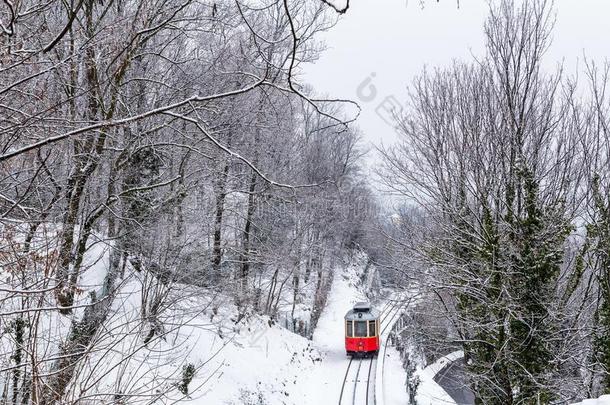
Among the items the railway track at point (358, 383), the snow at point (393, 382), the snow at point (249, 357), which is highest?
the snow at point (249, 357)

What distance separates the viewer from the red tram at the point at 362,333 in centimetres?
2020

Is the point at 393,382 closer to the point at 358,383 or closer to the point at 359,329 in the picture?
the point at 358,383

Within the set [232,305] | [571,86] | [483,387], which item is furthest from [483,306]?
[232,305]

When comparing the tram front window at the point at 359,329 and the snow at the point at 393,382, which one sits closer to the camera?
the snow at the point at 393,382

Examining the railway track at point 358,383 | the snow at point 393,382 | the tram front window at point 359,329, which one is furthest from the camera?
the tram front window at point 359,329

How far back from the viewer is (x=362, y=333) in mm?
20406

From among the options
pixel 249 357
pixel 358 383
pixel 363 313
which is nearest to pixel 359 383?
pixel 358 383

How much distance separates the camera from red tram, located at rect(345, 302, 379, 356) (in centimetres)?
2020

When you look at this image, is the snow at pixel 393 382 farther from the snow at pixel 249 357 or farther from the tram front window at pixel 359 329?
the tram front window at pixel 359 329

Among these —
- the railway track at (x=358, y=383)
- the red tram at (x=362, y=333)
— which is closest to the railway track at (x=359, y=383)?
the railway track at (x=358, y=383)

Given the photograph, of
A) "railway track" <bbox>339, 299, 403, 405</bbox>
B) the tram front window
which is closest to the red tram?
the tram front window

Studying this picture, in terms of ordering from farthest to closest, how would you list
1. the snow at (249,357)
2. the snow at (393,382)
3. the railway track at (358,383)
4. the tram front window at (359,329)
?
the tram front window at (359,329) < the snow at (393,382) < the railway track at (358,383) < the snow at (249,357)

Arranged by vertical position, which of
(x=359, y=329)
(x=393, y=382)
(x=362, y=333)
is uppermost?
(x=359, y=329)

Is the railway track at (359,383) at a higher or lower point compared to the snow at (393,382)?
higher
